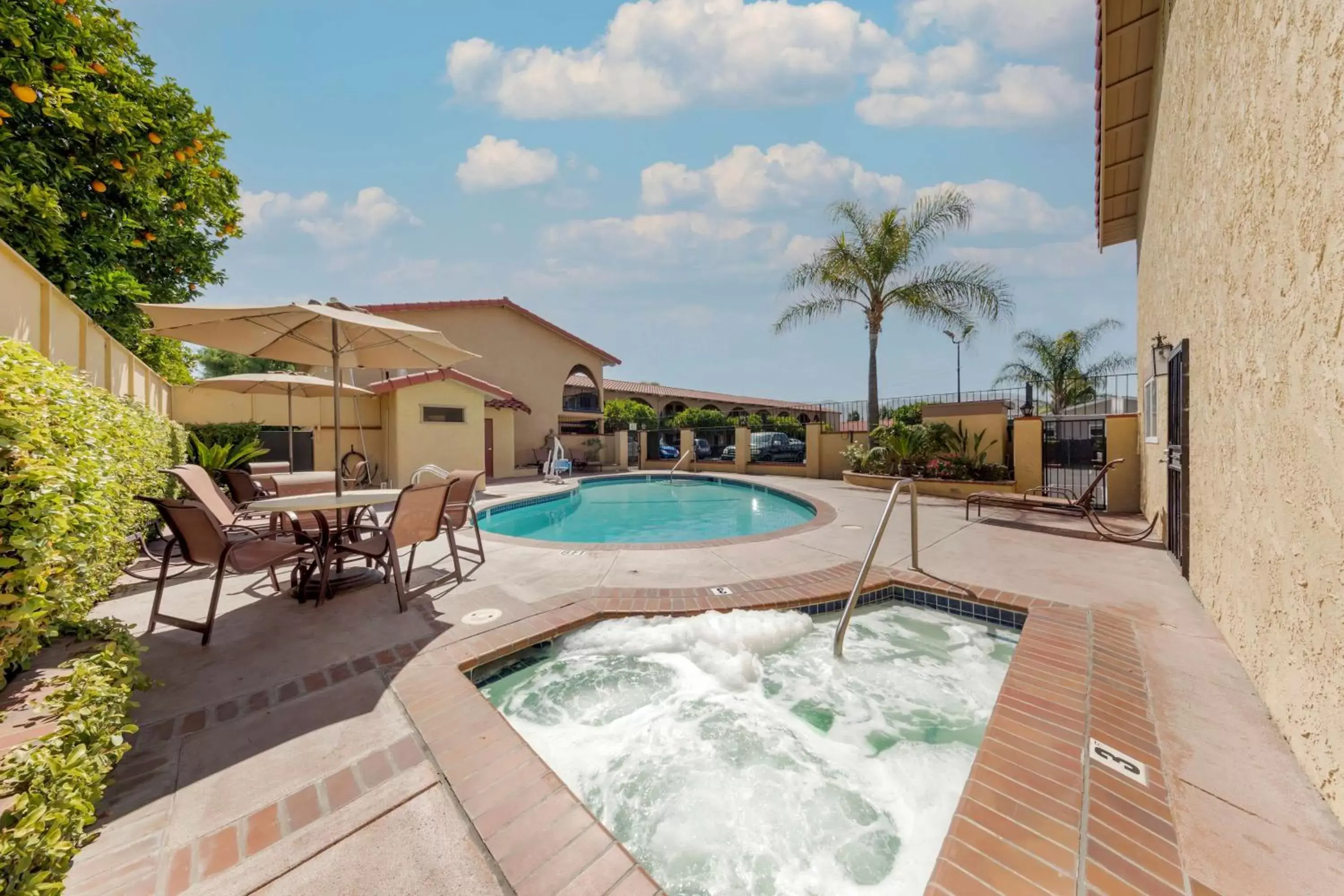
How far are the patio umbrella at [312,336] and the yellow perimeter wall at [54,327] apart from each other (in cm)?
66

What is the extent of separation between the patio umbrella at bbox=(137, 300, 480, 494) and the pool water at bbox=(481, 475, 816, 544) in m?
3.48

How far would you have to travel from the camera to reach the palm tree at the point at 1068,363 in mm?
23578

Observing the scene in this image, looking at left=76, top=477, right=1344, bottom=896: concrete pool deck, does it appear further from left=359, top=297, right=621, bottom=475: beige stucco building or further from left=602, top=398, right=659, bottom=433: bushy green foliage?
left=602, top=398, right=659, bottom=433: bushy green foliage

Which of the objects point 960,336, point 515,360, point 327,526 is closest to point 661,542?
point 327,526

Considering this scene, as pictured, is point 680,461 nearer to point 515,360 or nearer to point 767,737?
point 515,360

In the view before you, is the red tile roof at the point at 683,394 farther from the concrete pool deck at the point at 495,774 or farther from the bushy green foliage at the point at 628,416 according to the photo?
the concrete pool deck at the point at 495,774

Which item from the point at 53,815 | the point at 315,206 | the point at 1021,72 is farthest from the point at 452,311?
the point at 53,815

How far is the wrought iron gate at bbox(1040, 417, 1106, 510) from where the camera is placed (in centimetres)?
1059

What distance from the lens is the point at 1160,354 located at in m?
6.17

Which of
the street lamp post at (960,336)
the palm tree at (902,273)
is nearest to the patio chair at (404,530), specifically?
the street lamp post at (960,336)

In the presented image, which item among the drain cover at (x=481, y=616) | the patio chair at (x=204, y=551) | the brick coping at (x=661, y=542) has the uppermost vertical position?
the patio chair at (x=204, y=551)

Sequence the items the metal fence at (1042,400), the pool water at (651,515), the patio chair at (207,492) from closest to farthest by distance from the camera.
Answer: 1. the patio chair at (207,492)
2. the pool water at (651,515)
3. the metal fence at (1042,400)

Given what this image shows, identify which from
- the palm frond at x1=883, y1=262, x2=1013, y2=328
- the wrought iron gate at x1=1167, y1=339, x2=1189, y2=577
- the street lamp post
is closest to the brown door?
the palm frond at x1=883, y1=262, x2=1013, y2=328

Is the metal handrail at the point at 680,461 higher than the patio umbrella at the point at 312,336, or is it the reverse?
the patio umbrella at the point at 312,336
